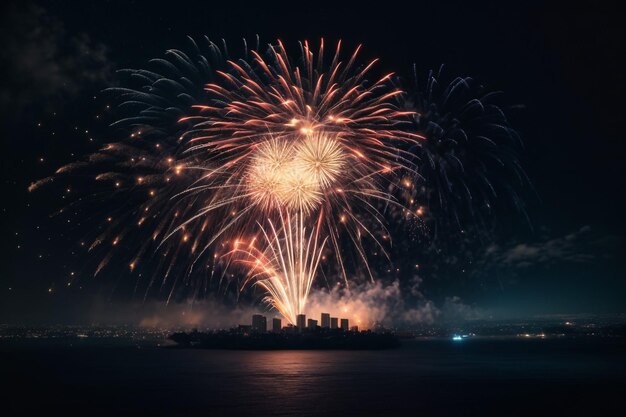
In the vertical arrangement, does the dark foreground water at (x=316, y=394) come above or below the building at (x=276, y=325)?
below

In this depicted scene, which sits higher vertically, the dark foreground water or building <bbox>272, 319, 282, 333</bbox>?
building <bbox>272, 319, 282, 333</bbox>

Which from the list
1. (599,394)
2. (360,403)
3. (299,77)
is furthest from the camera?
(299,77)

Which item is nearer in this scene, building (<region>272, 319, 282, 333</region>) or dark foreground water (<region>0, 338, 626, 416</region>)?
dark foreground water (<region>0, 338, 626, 416</region>)

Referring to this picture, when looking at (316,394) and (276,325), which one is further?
(276,325)

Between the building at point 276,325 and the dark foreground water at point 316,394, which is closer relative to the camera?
the dark foreground water at point 316,394

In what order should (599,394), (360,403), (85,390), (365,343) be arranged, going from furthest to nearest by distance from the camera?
(365,343)
(85,390)
(599,394)
(360,403)

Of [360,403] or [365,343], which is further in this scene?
[365,343]

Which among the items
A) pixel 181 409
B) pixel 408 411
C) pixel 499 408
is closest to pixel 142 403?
pixel 181 409

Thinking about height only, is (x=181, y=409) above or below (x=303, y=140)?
below

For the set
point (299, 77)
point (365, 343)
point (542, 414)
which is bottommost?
point (542, 414)

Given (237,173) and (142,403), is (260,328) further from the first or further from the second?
(142,403)
